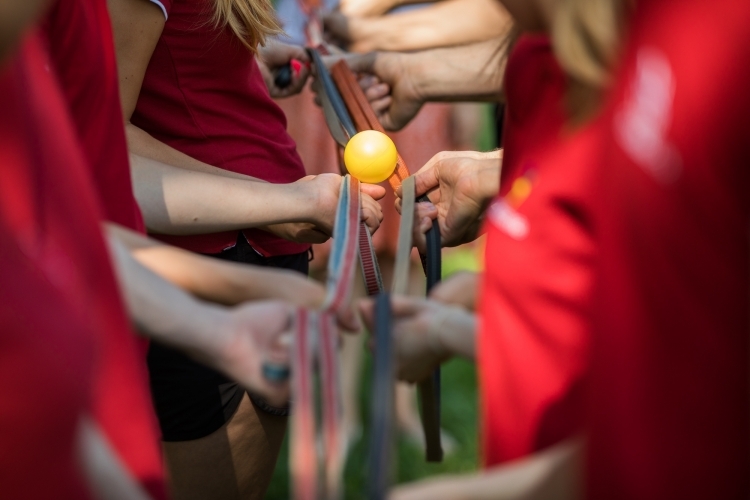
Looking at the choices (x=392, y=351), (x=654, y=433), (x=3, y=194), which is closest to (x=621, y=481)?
(x=654, y=433)

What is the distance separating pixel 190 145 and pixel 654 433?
1182 millimetres

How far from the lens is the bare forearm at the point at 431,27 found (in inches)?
110

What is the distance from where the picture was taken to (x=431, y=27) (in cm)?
295

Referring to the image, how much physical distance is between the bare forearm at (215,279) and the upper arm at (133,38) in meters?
0.51

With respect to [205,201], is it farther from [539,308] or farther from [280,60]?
[539,308]

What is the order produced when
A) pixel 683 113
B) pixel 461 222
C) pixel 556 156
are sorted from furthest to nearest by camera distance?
pixel 461 222 < pixel 556 156 < pixel 683 113

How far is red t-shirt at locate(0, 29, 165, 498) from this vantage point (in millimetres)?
776

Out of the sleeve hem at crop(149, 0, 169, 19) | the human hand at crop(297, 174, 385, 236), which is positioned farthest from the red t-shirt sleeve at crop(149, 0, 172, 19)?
the human hand at crop(297, 174, 385, 236)

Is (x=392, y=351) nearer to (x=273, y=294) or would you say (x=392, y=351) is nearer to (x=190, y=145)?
(x=273, y=294)

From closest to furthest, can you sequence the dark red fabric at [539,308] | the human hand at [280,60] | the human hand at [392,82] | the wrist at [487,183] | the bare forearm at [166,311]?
the dark red fabric at [539,308]
the bare forearm at [166,311]
the wrist at [487,183]
the human hand at [280,60]
the human hand at [392,82]

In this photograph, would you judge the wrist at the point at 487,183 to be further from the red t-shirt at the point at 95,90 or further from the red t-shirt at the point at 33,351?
the red t-shirt at the point at 33,351

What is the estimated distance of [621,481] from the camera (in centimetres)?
78

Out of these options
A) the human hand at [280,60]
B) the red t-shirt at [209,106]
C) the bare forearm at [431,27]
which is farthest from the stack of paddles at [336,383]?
the bare forearm at [431,27]

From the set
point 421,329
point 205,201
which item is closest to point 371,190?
point 205,201
